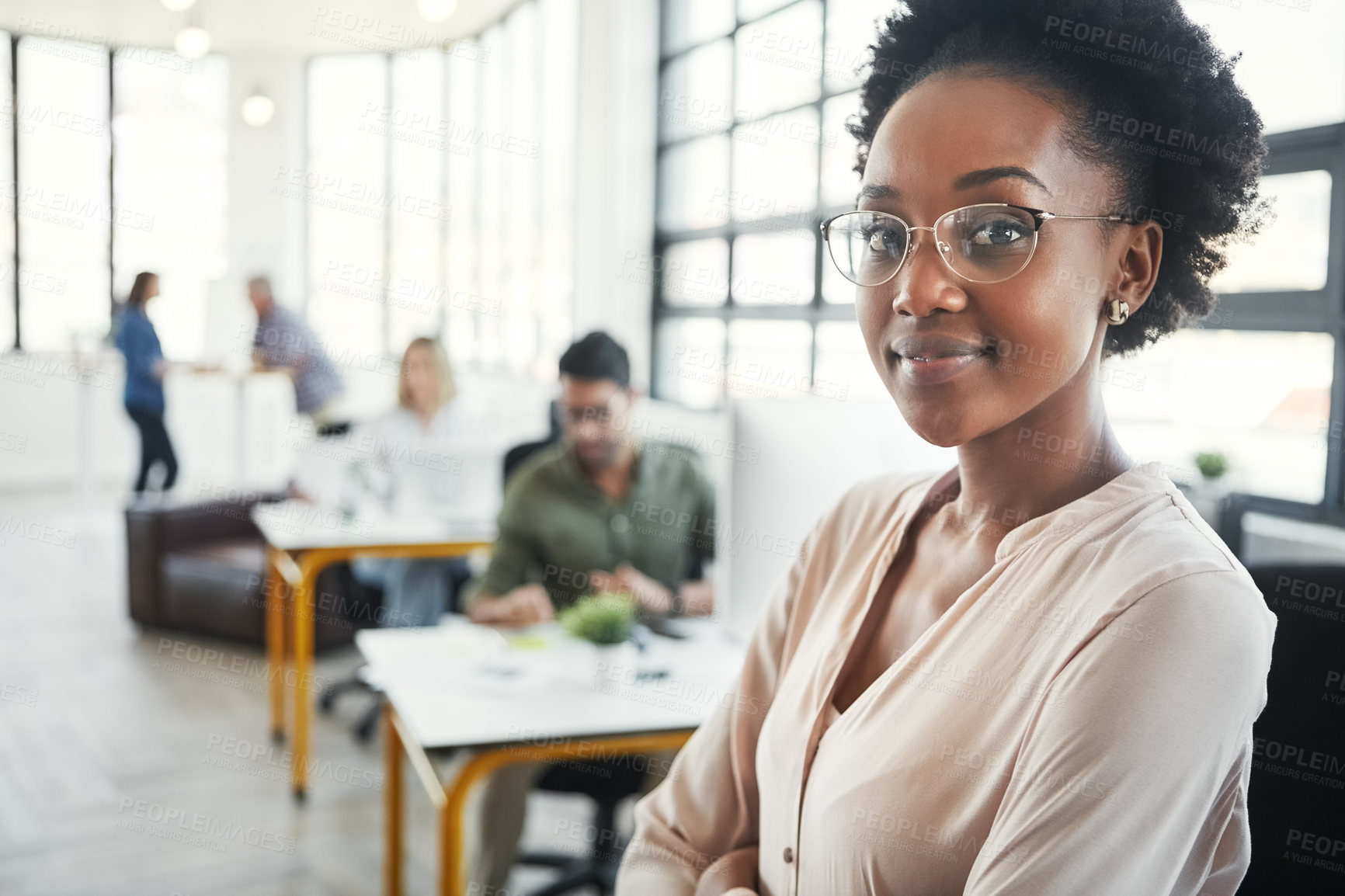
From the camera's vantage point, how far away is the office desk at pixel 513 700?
177 cm

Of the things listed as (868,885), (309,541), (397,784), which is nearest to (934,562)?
(868,885)

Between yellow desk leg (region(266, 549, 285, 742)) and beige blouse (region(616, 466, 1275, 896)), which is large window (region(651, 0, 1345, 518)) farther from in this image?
yellow desk leg (region(266, 549, 285, 742))

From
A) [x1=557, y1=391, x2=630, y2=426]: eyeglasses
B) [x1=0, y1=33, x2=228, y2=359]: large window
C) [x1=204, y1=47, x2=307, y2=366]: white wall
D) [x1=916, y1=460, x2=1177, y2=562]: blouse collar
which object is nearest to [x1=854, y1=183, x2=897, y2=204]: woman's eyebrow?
[x1=916, y1=460, x2=1177, y2=562]: blouse collar

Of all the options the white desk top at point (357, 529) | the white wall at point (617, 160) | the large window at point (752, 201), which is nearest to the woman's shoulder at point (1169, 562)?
the white desk top at point (357, 529)

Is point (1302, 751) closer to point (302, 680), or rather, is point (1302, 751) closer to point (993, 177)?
point (993, 177)

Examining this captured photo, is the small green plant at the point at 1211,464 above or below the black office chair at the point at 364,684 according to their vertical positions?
above

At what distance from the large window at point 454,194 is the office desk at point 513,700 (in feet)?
12.7

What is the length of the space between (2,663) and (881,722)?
4.50 m

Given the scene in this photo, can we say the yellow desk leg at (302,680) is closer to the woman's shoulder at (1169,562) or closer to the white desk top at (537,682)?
the white desk top at (537,682)

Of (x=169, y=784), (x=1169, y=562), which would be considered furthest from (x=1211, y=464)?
(x=169, y=784)

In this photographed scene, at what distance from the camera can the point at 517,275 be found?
23.9 feet

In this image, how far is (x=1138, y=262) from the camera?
867 mm

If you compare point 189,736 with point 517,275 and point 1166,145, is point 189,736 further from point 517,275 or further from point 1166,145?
point 517,275

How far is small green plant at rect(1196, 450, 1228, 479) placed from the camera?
8.49 feet
